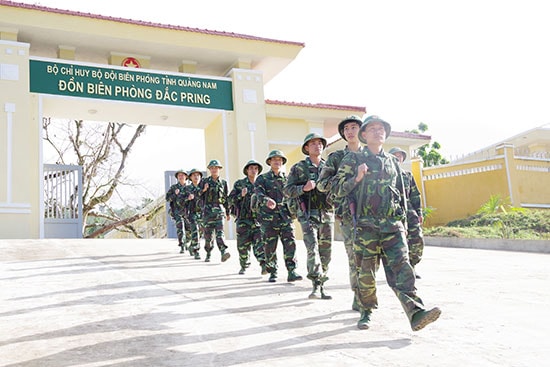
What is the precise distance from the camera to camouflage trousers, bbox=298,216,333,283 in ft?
19.3

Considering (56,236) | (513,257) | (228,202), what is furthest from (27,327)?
(56,236)

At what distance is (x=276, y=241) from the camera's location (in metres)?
7.37

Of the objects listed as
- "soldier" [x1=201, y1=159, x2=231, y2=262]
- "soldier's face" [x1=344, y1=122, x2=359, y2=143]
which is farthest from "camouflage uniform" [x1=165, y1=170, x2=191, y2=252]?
"soldier's face" [x1=344, y1=122, x2=359, y2=143]

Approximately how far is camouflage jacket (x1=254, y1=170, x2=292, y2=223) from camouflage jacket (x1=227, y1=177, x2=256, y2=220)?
94 centimetres

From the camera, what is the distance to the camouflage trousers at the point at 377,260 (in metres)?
4.16

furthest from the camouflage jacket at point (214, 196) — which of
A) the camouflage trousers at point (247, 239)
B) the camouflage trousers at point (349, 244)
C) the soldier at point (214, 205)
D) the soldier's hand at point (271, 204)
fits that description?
the camouflage trousers at point (349, 244)

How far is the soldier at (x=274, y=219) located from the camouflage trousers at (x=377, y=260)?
2704 mm

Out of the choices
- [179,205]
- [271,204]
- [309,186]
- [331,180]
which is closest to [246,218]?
[271,204]

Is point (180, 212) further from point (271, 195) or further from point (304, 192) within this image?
point (304, 192)

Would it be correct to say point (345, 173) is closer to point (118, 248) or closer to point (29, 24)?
point (118, 248)

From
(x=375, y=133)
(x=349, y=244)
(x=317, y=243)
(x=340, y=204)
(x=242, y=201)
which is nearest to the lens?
(x=375, y=133)

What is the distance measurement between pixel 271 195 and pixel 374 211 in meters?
3.18

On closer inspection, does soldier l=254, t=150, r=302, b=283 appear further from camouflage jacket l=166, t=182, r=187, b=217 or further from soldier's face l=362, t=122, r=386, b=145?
camouflage jacket l=166, t=182, r=187, b=217

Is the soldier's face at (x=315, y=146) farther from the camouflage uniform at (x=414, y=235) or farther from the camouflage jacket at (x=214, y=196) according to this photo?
the camouflage jacket at (x=214, y=196)
